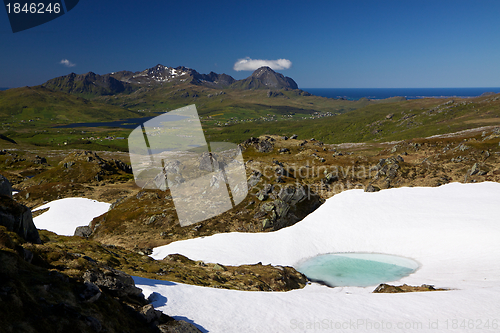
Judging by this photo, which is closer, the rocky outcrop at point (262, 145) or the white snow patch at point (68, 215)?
the white snow patch at point (68, 215)

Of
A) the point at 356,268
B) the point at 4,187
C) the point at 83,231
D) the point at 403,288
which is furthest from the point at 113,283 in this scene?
the point at 83,231

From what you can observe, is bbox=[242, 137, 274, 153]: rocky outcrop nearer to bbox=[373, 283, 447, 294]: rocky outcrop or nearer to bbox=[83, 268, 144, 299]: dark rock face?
bbox=[373, 283, 447, 294]: rocky outcrop

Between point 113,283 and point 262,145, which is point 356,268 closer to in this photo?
point 113,283

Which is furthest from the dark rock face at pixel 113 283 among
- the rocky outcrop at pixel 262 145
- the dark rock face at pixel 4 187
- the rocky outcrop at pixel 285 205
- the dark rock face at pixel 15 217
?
the rocky outcrop at pixel 262 145

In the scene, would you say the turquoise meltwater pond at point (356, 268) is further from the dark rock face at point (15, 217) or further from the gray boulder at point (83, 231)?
the gray boulder at point (83, 231)

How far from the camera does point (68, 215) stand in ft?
237

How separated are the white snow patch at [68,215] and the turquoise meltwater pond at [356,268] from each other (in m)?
58.9

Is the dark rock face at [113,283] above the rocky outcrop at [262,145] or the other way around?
the other way around

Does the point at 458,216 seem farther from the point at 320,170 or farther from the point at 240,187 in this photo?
the point at 240,187

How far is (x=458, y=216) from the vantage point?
1969 inches

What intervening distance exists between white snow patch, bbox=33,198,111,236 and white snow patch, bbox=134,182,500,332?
3405 centimetres

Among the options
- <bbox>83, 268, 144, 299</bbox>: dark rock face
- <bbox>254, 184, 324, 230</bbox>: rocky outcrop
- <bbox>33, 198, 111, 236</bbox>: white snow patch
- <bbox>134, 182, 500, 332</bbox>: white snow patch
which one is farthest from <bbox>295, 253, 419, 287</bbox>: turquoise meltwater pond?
<bbox>33, 198, 111, 236</bbox>: white snow patch

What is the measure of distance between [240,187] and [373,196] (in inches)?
1334

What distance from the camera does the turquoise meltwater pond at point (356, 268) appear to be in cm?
4006
